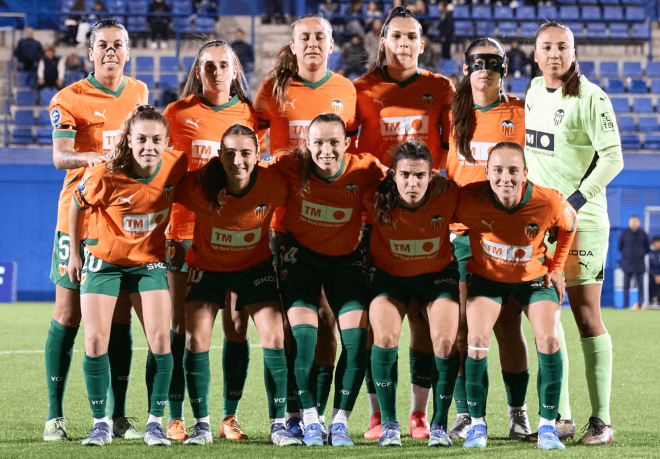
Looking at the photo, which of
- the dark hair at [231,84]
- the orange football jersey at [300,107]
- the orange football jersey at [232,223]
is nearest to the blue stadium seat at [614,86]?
the orange football jersey at [300,107]

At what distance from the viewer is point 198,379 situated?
383 cm

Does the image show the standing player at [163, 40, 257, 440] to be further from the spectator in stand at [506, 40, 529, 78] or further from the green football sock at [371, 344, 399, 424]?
the spectator in stand at [506, 40, 529, 78]

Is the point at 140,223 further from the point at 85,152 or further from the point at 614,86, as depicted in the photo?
the point at 614,86

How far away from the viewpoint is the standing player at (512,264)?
3.71 m

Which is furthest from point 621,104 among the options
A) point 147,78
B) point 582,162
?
point 582,162

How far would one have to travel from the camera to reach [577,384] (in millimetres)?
5977

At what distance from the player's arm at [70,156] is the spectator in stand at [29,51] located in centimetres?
1242

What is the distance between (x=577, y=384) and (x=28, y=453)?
3989 millimetres

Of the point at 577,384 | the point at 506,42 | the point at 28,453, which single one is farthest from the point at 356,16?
the point at 28,453

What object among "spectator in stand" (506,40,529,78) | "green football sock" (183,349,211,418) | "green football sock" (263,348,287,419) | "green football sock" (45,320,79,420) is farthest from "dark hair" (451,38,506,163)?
"spectator in stand" (506,40,529,78)

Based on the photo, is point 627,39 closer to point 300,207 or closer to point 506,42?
point 506,42

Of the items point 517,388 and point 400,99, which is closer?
point 517,388

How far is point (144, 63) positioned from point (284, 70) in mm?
12883

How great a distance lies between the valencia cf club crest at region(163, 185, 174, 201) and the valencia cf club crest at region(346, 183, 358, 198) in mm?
845
